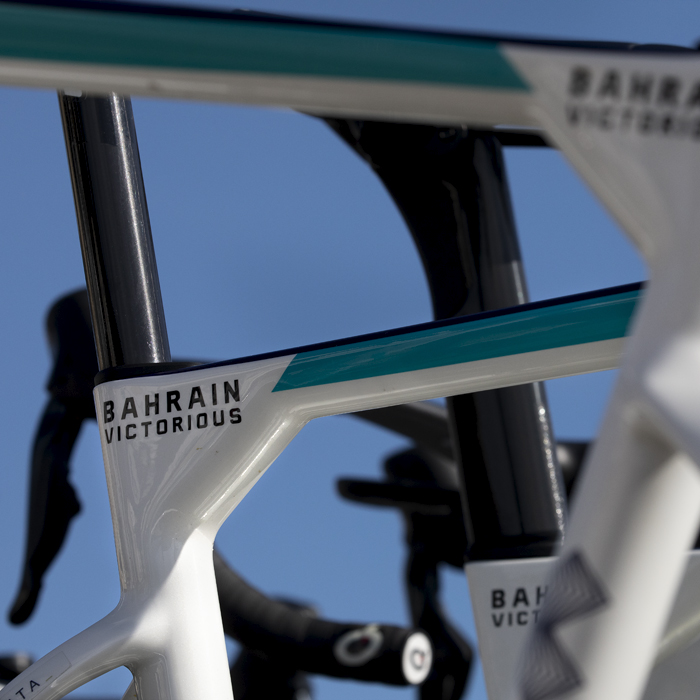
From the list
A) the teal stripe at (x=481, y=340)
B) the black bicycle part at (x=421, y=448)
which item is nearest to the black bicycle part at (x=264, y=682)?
the black bicycle part at (x=421, y=448)

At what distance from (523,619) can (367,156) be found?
62cm

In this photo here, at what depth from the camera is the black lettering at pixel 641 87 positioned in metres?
0.39

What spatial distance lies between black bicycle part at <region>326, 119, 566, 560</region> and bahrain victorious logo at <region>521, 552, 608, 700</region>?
659mm

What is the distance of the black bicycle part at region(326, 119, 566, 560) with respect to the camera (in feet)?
3.51

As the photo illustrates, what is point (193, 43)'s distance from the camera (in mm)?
417

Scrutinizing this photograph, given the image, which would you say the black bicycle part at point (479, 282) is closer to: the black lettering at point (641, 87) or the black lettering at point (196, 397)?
the black lettering at point (196, 397)

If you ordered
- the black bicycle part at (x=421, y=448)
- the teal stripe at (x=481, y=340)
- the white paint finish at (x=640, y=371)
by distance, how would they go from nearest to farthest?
the white paint finish at (x=640, y=371)
the teal stripe at (x=481, y=340)
the black bicycle part at (x=421, y=448)

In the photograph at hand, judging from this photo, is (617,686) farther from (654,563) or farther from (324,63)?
(324,63)

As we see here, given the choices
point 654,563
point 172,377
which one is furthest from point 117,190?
point 654,563

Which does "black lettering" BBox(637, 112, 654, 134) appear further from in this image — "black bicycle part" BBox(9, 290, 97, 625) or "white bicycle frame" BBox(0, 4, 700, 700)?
"black bicycle part" BBox(9, 290, 97, 625)

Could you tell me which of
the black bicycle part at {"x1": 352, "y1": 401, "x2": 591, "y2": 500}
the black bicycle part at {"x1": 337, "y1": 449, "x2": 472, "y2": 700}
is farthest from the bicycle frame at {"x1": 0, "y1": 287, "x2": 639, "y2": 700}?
the black bicycle part at {"x1": 337, "y1": 449, "x2": 472, "y2": 700}

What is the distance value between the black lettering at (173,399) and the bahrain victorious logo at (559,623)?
0.52 meters

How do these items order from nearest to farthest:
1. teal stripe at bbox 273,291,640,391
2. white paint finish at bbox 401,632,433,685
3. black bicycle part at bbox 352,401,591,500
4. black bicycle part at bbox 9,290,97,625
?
teal stripe at bbox 273,291,640,391, white paint finish at bbox 401,632,433,685, black bicycle part at bbox 9,290,97,625, black bicycle part at bbox 352,401,591,500

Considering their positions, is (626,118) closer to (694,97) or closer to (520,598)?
(694,97)
